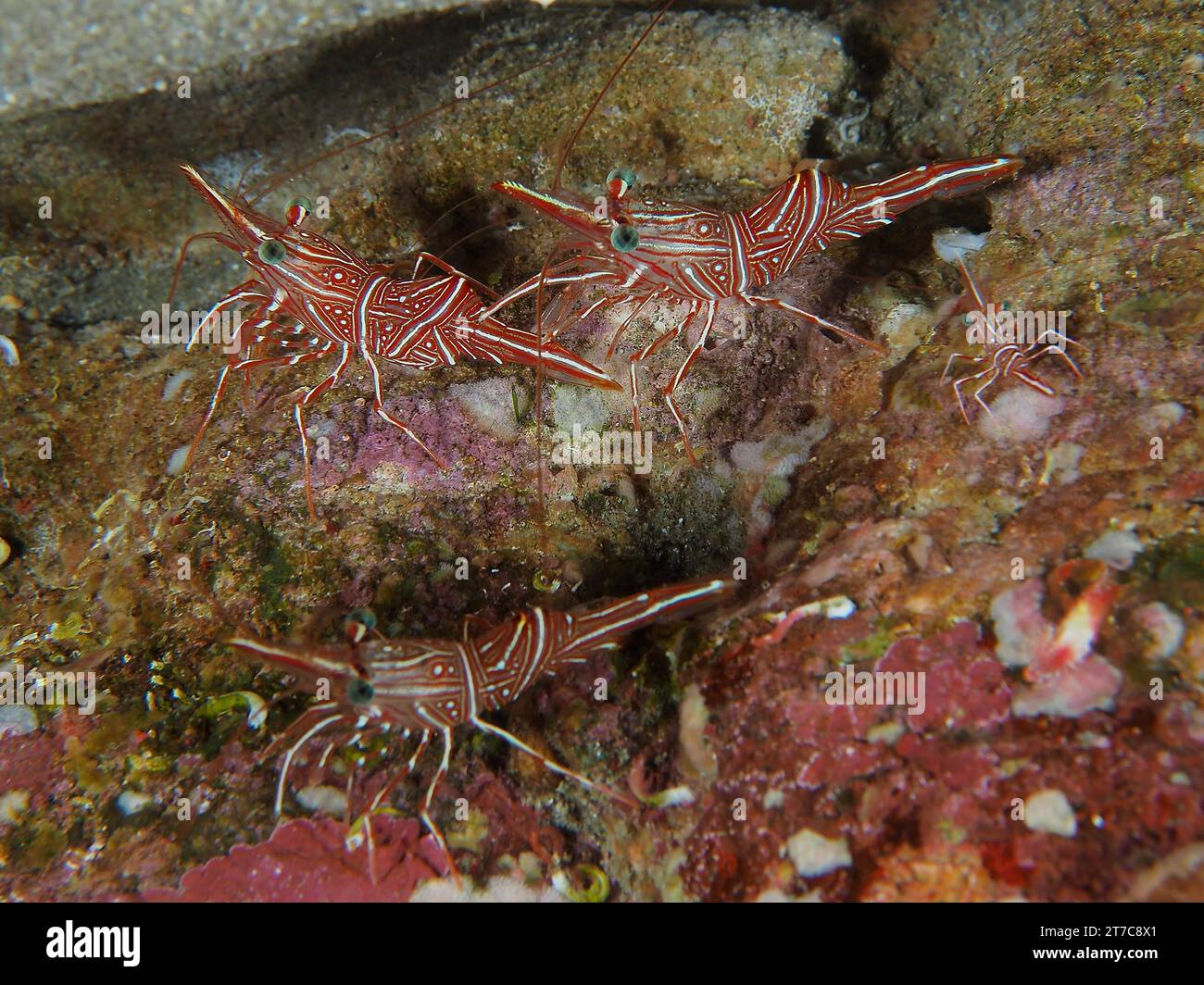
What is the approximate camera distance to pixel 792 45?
4.25 meters

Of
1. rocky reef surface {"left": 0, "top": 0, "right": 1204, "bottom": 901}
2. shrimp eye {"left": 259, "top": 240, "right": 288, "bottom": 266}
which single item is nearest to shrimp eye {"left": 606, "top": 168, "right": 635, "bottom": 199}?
rocky reef surface {"left": 0, "top": 0, "right": 1204, "bottom": 901}

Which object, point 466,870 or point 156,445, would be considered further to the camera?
point 156,445

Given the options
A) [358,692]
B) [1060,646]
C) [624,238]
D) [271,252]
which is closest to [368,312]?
[271,252]

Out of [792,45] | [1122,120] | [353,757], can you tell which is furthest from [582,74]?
[353,757]

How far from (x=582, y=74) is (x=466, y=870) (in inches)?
179

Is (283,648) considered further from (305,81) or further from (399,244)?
(305,81)

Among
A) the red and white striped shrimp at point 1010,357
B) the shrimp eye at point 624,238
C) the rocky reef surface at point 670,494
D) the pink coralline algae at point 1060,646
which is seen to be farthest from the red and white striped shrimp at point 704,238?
the pink coralline algae at point 1060,646

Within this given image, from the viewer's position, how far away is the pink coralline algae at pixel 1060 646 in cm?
226

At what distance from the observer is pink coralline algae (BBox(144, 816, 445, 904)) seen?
265 cm

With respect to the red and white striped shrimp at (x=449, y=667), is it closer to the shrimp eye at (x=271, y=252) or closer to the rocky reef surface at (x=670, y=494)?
the rocky reef surface at (x=670, y=494)

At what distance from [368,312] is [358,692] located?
2.12 m

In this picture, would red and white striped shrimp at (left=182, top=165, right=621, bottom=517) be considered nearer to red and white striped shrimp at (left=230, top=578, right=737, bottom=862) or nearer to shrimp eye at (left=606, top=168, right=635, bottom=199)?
shrimp eye at (left=606, top=168, right=635, bottom=199)

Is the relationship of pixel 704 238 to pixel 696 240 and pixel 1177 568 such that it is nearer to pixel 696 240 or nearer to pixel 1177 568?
pixel 696 240

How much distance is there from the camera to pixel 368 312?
12.0 ft
